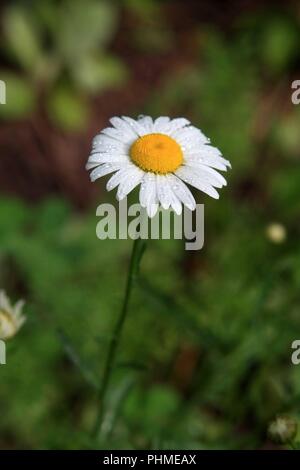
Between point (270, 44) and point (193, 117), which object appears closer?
point (193, 117)

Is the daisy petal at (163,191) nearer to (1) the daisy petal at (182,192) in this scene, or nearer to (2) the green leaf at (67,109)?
(1) the daisy petal at (182,192)

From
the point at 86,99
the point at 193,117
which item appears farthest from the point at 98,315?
the point at 86,99

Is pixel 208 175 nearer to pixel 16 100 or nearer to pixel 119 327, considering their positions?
pixel 119 327

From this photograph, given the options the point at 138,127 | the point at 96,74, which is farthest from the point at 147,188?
the point at 96,74

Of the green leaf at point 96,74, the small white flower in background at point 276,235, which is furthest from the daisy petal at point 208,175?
the green leaf at point 96,74

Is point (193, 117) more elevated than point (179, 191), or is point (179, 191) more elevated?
point (193, 117)

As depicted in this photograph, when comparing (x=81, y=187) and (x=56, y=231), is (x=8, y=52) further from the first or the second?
(x=56, y=231)

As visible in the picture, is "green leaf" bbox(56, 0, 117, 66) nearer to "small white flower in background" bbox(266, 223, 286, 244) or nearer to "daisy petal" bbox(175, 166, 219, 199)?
"small white flower in background" bbox(266, 223, 286, 244)

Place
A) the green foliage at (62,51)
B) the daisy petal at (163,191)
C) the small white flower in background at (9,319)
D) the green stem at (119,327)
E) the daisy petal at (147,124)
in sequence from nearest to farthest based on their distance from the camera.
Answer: the daisy petal at (163,191) < the green stem at (119,327) < the daisy petal at (147,124) < the small white flower in background at (9,319) < the green foliage at (62,51)
